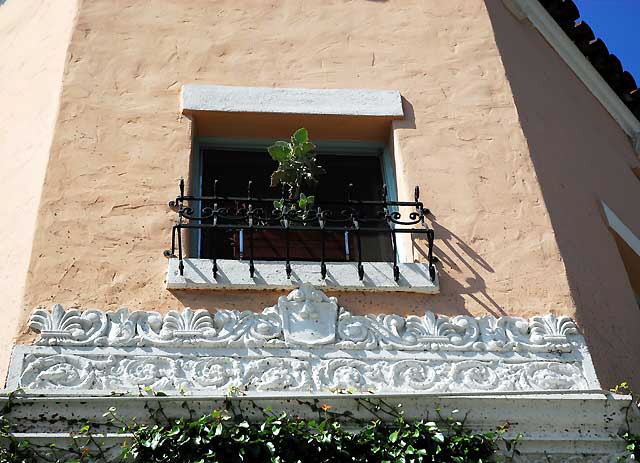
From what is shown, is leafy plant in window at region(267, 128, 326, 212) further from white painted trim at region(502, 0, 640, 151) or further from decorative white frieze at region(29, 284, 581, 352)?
white painted trim at region(502, 0, 640, 151)

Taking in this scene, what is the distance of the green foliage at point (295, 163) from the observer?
6.57 meters

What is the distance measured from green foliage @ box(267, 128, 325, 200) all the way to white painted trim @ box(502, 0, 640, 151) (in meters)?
2.82

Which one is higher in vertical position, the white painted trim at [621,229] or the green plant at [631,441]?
the white painted trim at [621,229]

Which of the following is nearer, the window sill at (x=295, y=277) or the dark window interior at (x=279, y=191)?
the window sill at (x=295, y=277)

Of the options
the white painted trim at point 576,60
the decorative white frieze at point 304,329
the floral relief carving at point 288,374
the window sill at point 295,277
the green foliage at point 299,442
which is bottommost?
the green foliage at point 299,442

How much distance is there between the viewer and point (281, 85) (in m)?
7.17

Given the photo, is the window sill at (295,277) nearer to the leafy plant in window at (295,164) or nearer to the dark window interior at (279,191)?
the dark window interior at (279,191)

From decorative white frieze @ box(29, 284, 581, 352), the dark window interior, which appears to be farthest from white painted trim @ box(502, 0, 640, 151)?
decorative white frieze @ box(29, 284, 581, 352)

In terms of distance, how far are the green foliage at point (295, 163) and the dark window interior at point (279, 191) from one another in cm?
20

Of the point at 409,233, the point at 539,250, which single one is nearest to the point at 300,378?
the point at 409,233

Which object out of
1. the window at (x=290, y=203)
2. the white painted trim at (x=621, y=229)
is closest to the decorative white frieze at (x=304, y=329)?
the window at (x=290, y=203)

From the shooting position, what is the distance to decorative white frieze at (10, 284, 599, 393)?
540 centimetres

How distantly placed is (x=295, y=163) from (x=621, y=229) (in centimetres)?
271

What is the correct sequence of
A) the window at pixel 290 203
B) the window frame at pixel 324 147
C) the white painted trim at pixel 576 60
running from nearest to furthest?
the window at pixel 290 203 < the window frame at pixel 324 147 < the white painted trim at pixel 576 60
